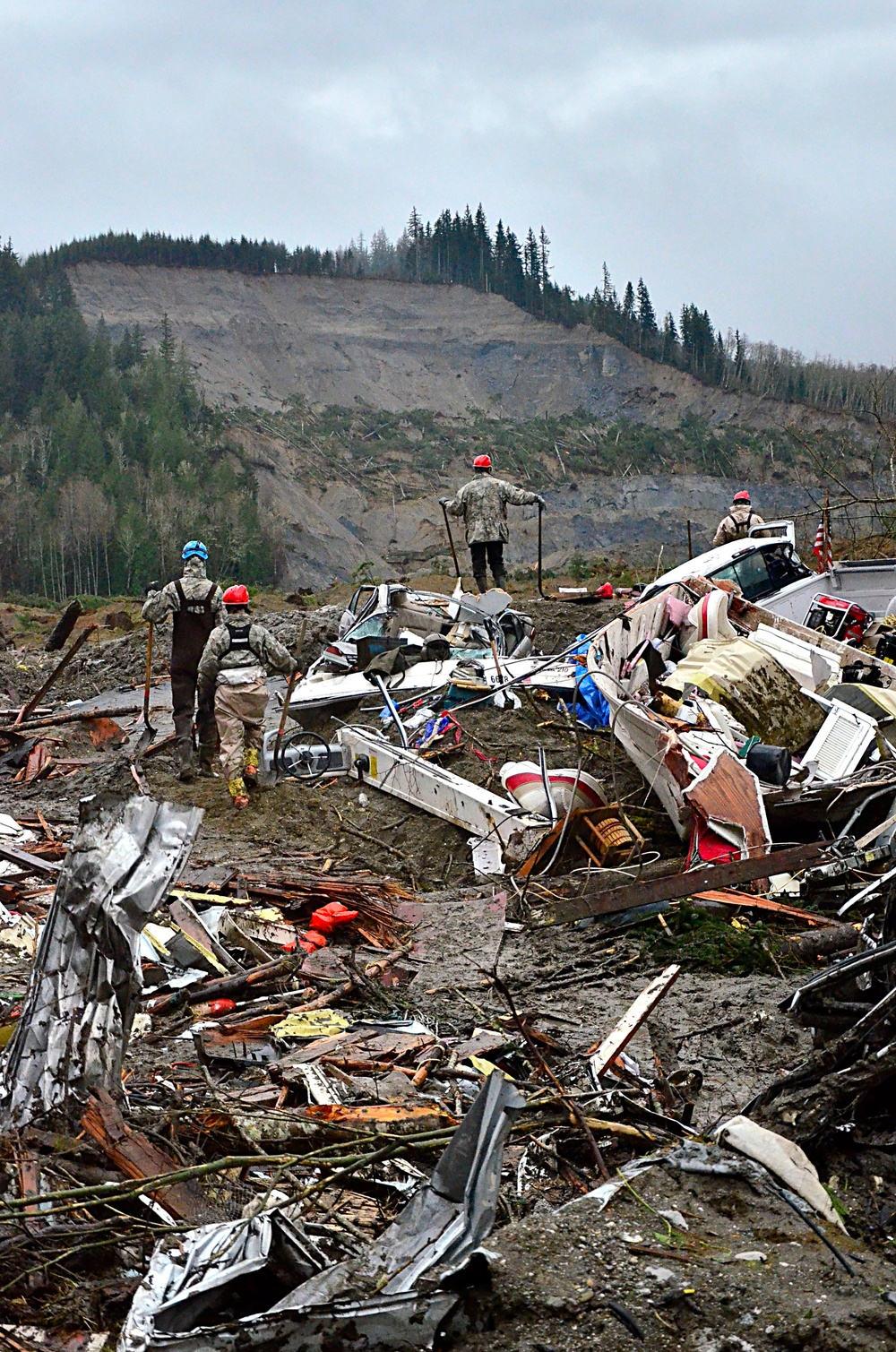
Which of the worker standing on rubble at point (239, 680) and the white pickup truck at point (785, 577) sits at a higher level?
the white pickup truck at point (785, 577)

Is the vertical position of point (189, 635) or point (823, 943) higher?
point (189, 635)

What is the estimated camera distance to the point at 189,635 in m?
10.4

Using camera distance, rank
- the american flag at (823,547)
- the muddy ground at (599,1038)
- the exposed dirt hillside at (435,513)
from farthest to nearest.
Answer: the exposed dirt hillside at (435,513), the american flag at (823,547), the muddy ground at (599,1038)

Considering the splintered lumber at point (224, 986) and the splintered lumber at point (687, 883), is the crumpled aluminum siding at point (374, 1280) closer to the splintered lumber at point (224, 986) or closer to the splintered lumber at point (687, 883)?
the splintered lumber at point (224, 986)

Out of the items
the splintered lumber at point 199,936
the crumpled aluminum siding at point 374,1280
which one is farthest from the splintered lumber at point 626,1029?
the splintered lumber at point 199,936

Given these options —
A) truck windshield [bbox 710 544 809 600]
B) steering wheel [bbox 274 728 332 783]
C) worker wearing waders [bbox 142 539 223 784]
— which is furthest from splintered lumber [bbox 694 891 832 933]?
truck windshield [bbox 710 544 809 600]

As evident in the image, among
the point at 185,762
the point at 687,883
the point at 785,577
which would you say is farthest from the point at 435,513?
the point at 687,883

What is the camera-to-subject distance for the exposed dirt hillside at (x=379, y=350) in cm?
7044

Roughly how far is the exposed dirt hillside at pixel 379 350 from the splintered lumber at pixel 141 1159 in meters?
66.2

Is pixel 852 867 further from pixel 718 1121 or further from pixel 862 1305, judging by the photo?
pixel 862 1305

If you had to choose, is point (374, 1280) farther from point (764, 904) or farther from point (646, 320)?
point (646, 320)

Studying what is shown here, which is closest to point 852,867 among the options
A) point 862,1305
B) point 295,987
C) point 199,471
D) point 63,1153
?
point 295,987

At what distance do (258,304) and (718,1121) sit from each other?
7645 cm

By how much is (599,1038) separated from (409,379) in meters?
71.5
